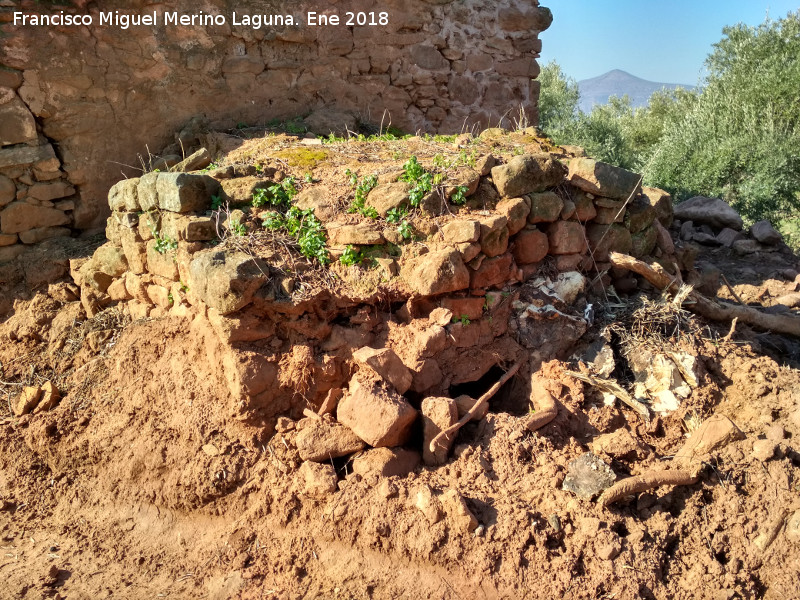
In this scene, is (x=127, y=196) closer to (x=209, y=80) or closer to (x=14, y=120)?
(x=14, y=120)

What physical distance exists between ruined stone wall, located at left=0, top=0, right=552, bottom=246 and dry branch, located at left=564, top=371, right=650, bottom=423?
4.18m

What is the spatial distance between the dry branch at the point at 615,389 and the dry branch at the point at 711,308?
916mm

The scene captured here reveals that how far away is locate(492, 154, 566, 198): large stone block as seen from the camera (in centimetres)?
412

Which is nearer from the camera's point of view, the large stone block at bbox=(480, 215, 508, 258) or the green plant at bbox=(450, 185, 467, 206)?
the large stone block at bbox=(480, 215, 508, 258)

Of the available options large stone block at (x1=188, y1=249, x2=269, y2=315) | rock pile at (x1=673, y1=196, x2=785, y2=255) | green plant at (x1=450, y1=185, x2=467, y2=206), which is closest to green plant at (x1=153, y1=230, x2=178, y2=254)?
large stone block at (x1=188, y1=249, x2=269, y2=315)

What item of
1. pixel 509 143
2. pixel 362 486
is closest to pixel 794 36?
pixel 509 143

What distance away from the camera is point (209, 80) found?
6.04 m

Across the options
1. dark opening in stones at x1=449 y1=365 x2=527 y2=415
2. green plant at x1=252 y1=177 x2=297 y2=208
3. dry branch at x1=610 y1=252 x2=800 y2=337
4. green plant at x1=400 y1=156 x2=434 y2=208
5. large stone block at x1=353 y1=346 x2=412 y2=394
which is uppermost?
green plant at x1=400 y1=156 x2=434 y2=208

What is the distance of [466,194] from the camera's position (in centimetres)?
414

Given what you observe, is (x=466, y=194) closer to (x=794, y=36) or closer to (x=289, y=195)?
A: (x=289, y=195)

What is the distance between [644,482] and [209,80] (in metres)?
5.30

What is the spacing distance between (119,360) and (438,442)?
7.70 feet

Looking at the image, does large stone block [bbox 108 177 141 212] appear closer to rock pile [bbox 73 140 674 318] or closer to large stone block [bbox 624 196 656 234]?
rock pile [bbox 73 140 674 318]

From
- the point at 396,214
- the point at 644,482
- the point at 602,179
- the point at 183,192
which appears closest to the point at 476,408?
the point at 644,482
